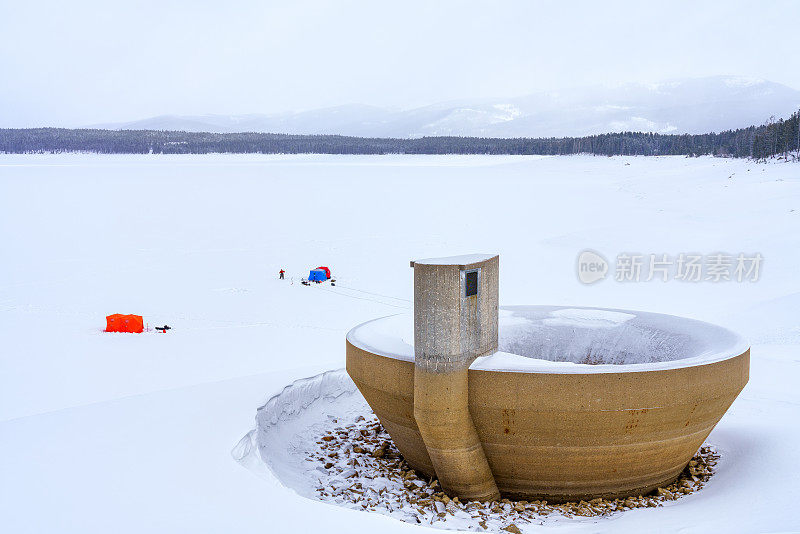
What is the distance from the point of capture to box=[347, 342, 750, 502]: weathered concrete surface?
337 inches

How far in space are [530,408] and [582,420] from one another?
25.3 inches

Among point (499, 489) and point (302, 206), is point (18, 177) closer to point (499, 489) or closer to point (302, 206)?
point (302, 206)

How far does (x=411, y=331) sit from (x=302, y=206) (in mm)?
32993

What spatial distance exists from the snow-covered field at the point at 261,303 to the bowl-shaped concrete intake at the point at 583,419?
546 mm

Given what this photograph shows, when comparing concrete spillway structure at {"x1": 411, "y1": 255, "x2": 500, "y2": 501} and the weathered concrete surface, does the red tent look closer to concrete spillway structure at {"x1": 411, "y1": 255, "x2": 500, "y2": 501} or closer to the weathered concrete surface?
the weathered concrete surface

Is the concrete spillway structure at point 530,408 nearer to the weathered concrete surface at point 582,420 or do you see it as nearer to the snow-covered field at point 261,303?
the weathered concrete surface at point 582,420

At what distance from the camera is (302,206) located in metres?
43.1

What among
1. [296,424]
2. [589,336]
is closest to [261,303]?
[296,424]

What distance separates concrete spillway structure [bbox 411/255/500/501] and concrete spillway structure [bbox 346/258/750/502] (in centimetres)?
1

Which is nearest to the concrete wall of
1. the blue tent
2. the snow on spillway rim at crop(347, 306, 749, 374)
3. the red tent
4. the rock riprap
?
the snow on spillway rim at crop(347, 306, 749, 374)

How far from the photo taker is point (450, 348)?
8.52 m

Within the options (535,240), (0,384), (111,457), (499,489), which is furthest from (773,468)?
(535,240)

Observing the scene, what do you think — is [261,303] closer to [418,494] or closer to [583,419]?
[418,494]

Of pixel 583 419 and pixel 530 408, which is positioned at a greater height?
pixel 530 408
